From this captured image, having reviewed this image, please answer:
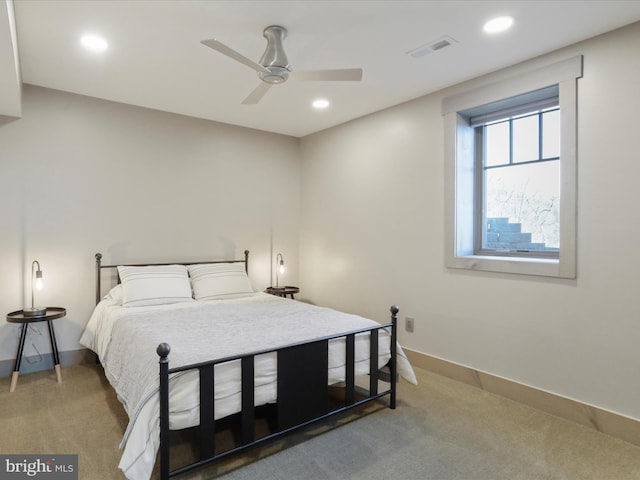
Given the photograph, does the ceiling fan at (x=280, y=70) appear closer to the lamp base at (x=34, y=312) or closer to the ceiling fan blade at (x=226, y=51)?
the ceiling fan blade at (x=226, y=51)

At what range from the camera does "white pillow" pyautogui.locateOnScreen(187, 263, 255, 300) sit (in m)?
3.70

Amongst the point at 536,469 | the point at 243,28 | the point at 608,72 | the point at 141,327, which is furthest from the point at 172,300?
the point at 608,72

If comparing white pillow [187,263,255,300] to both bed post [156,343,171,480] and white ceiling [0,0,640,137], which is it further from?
bed post [156,343,171,480]

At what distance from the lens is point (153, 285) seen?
343cm

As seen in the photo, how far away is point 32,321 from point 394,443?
2712 mm

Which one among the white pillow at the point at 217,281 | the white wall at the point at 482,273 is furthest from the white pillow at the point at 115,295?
the white wall at the point at 482,273

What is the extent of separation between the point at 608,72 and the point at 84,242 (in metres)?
4.17

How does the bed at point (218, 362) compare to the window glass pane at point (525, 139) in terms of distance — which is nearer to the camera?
the bed at point (218, 362)

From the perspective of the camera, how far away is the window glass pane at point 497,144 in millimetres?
3143

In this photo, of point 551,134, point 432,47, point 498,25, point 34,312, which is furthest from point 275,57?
point 34,312

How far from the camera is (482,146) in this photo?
330 centimetres

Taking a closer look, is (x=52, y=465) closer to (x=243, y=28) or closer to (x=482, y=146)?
(x=243, y=28)

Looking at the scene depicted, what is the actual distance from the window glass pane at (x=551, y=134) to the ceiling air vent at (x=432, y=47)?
946mm

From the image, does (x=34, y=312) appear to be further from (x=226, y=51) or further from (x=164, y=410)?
(x=226, y=51)
